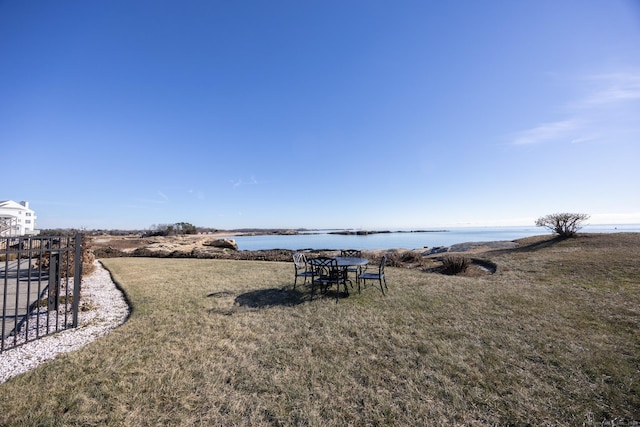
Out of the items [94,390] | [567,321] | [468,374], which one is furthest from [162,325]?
[567,321]

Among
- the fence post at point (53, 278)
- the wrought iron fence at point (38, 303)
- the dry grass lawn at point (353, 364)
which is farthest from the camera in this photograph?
the fence post at point (53, 278)

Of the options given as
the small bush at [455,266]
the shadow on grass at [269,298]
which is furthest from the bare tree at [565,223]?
the shadow on grass at [269,298]

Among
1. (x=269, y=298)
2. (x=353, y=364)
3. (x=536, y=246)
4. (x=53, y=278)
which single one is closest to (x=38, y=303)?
(x=53, y=278)

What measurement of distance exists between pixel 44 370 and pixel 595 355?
21.1 ft

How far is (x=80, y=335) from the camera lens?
381cm

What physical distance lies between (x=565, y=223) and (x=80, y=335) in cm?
1850

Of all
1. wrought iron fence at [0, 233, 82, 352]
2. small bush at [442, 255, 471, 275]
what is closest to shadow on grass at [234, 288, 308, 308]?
wrought iron fence at [0, 233, 82, 352]

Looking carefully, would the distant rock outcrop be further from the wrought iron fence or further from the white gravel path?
the wrought iron fence

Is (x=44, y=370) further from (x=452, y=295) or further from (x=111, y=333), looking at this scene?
(x=452, y=295)

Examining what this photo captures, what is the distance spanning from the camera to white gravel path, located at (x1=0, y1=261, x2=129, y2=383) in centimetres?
300

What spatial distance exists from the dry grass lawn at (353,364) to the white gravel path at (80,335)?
264 mm

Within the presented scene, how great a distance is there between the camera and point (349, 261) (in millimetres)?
5883

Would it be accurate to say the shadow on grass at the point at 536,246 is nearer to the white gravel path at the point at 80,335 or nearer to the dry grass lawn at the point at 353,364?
the dry grass lawn at the point at 353,364

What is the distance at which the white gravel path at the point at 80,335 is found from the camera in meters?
3.00
